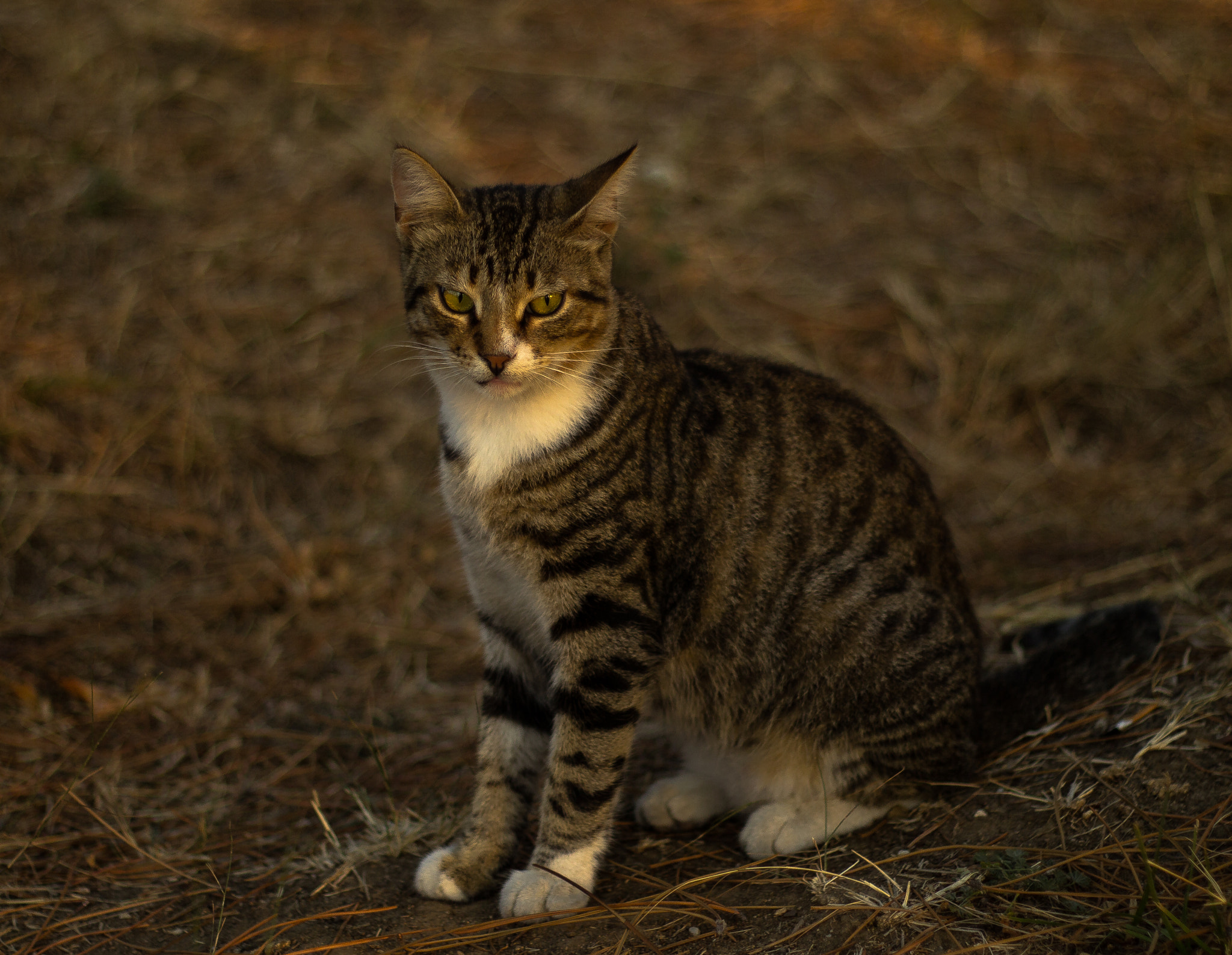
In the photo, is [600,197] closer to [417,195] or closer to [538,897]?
[417,195]

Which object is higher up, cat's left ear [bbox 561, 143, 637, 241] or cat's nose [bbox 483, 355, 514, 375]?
cat's left ear [bbox 561, 143, 637, 241]

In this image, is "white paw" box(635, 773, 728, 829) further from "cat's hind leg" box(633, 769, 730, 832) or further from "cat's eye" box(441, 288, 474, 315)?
"cat's eye" box(441, 288, 474, 315)

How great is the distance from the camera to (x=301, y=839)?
341 cm

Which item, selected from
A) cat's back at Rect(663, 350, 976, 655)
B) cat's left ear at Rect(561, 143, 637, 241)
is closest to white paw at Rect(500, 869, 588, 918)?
cat's back at Rect(663, 350, 976, 655)

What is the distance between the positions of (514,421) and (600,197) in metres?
0.69

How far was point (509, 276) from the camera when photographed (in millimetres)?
2982

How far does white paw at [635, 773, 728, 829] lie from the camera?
3.40 m

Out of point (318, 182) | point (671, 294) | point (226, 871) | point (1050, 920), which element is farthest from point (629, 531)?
point (318, 182)

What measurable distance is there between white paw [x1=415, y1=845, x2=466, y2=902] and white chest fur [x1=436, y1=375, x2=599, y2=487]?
3.66 feet

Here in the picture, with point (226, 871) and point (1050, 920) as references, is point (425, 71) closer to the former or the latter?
point (226, 871)

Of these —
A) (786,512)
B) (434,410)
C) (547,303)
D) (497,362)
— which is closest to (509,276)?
(547,303)

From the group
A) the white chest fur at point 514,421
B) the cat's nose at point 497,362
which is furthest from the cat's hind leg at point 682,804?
the cat's nose at point 497,362

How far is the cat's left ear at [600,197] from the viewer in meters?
2.98

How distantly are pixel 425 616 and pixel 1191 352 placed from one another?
4.33m
